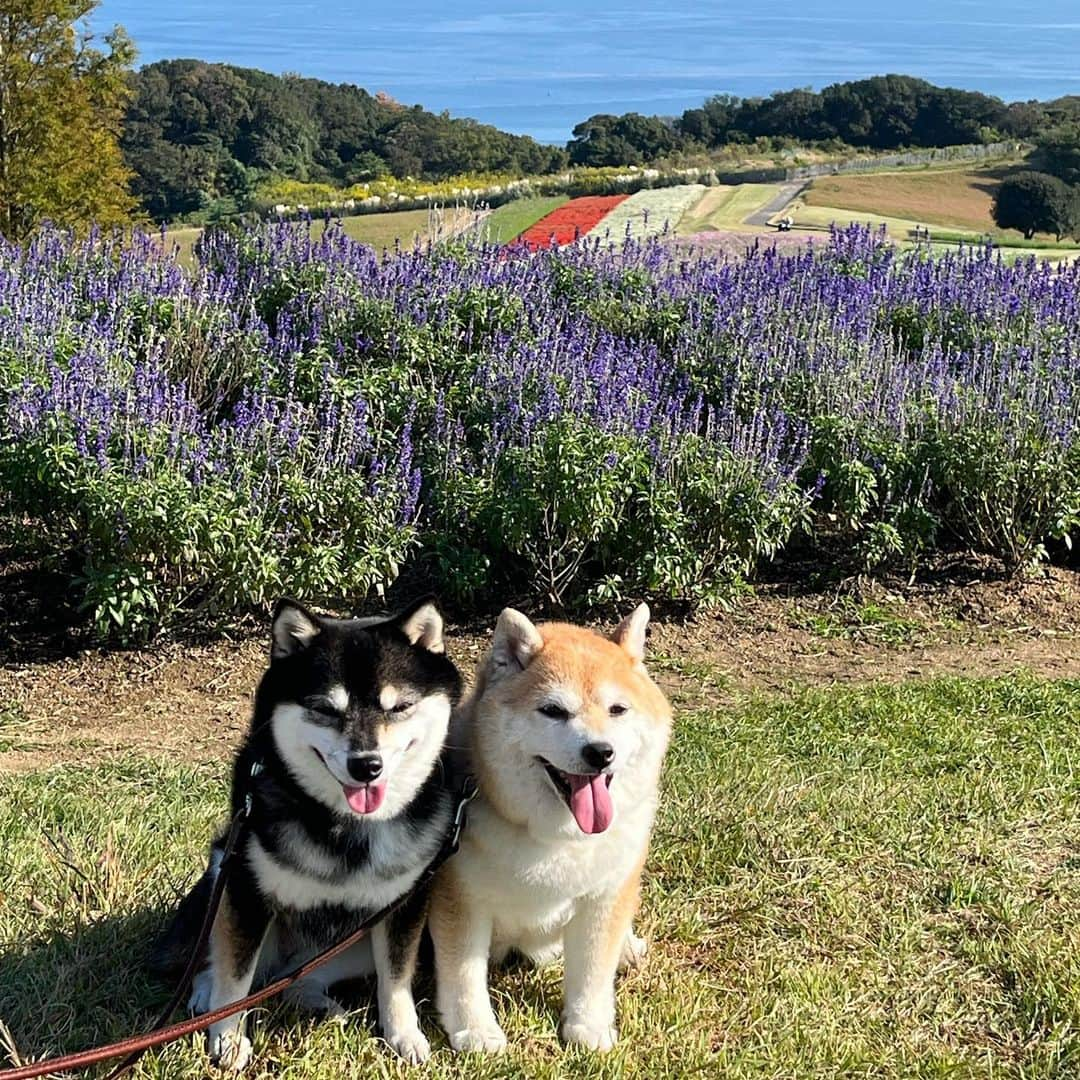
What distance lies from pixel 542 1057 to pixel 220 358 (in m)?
6.35

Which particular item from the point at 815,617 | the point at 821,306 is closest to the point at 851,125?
the point at 821,306

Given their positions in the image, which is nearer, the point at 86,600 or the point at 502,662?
the point at 502,662

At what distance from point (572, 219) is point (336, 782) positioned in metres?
15.5

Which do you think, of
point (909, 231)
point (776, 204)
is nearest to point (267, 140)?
point (776, 204)

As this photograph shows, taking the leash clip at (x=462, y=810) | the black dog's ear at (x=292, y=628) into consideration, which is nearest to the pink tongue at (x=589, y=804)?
the leash clip at (x=462, y=810)

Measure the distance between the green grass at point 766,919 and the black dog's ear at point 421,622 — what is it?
1028 mm

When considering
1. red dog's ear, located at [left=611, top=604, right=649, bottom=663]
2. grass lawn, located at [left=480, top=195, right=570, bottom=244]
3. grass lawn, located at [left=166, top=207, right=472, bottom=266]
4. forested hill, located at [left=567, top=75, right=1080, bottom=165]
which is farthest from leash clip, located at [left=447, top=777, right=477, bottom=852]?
forested hill, located at [left=567, top=75, right=1080, bottom=165]

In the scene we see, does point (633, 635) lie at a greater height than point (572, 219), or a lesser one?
lesser

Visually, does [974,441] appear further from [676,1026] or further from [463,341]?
[676,1026]

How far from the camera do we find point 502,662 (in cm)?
311

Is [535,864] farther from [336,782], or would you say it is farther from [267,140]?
[267,140]

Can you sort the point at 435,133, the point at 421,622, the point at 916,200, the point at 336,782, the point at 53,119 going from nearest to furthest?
the point at 336,782 < the point at 421,622 < the point at 53,119 < the point at 916,200 < the point at 435,133

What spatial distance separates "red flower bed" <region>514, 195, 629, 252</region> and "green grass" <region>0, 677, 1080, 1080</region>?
9791 millimetres

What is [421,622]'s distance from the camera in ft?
9.71
